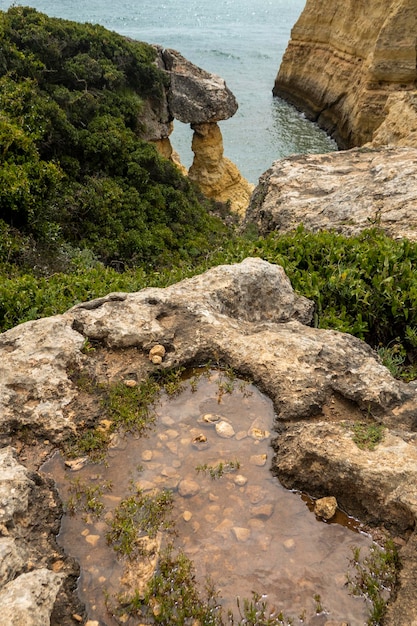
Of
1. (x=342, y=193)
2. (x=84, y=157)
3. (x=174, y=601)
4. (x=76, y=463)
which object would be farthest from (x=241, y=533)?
(x=84, y=157)

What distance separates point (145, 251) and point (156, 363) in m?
12.0

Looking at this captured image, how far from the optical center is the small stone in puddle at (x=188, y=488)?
13.5ft

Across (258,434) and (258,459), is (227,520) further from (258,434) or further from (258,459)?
(258,434)

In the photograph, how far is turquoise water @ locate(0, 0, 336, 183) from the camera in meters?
38.8

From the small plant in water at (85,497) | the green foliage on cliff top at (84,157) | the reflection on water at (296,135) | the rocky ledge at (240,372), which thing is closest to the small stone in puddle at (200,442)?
the rocky ledge at (240,372)

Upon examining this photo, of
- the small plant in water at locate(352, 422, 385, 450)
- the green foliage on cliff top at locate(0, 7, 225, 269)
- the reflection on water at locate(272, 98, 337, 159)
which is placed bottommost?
the reflection on water at locate(272, 98, 337, 159)

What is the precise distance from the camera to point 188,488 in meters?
4.16

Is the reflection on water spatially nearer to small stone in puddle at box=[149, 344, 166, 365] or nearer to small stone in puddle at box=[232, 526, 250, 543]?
small stone in puddle at box=[149, 344, 166, 365]

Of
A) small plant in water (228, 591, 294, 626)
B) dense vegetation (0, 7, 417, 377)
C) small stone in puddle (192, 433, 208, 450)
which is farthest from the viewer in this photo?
dense vegetation (0, 7, 417, 377)

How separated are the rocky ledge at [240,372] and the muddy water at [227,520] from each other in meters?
0.16

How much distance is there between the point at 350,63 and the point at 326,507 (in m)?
39.3

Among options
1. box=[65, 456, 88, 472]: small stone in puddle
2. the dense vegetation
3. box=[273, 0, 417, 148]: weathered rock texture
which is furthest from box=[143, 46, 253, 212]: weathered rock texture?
box=[65, 456, 88, 472]: small stone in puddle

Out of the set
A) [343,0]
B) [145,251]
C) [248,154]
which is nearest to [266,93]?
[343,0]

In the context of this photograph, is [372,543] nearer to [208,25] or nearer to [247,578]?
[247,578]
